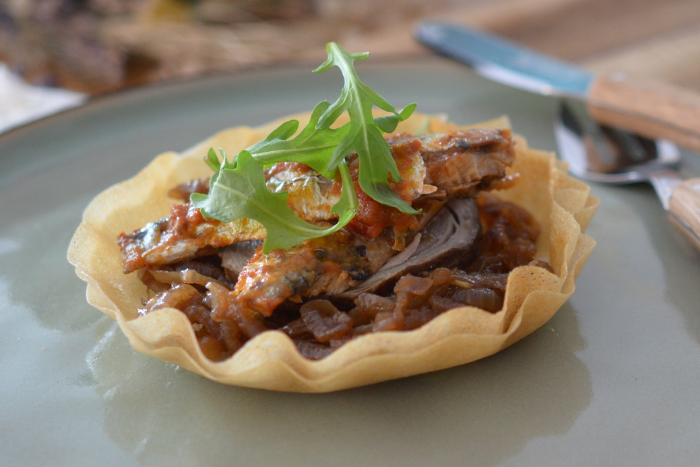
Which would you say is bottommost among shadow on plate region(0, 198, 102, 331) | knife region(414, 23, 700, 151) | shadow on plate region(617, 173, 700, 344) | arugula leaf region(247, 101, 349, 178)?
shadow on plate region(617, 173, 700, 344)

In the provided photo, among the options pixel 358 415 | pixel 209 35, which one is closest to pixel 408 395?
pixel 358 415

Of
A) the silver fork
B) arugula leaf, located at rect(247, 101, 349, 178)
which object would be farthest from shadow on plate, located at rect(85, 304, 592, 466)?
the silver fork

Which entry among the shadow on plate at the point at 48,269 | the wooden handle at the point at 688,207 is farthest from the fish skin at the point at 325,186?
the wooden handle at the point at 688,207

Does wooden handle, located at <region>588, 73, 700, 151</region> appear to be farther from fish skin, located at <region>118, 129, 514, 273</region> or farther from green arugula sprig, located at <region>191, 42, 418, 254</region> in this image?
green arugula sprig, located at <region>191, 42, 418, 254</region>

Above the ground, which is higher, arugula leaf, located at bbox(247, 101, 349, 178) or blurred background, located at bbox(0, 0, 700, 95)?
arugula leaf, located at bbox(247, 101, 349, 178)

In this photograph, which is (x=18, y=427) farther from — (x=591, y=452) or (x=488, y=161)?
(x=488, y=161)

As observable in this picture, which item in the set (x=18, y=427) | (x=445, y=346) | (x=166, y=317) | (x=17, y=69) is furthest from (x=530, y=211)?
(x=17, y=69)

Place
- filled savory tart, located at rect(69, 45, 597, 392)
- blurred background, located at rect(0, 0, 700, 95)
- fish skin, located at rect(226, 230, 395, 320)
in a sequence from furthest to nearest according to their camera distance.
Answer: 1. blurred background, located at rect(0, 0, 700, 95)
2. fish skin, located at rect(226, 230, 395, 320)
3. filled savory tart, located at rect(69, 45, 597, 392)
